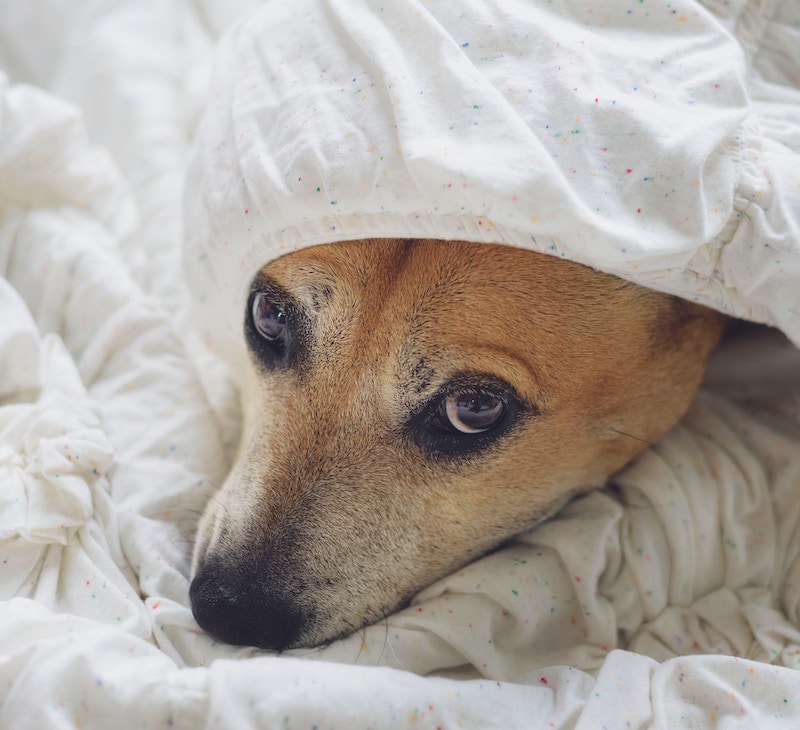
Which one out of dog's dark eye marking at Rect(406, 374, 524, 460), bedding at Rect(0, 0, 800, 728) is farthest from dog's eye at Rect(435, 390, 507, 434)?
bedding at Rect(0, 0, 800, 728)

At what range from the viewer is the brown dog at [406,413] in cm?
153

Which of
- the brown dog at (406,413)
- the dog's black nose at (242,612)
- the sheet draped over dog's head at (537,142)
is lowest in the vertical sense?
the dog's black nose at (242,612)

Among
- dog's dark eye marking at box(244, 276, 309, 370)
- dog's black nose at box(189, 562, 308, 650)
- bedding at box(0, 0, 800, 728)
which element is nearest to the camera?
bedding at box(0, 0, 800, 728)

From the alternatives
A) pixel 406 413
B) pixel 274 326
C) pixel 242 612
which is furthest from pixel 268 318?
pixel 242 612

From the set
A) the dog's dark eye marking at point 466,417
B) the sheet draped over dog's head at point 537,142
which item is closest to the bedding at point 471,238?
the sheet draped over dog's head at point 537,142

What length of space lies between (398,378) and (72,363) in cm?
79

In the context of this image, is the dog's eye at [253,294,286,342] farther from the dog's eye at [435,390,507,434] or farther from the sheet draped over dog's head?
the dog's eye at [435,390,507,434]

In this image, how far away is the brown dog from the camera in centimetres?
153

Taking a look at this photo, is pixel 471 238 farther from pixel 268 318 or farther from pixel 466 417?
pixel 268 318

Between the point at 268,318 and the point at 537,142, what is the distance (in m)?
0.69

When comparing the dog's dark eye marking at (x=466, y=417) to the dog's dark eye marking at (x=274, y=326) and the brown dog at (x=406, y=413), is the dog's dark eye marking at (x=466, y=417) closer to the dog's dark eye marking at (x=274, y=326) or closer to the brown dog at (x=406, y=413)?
the brown dog at (x=406, y=413)

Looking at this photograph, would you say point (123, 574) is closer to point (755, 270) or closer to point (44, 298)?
point (44, 298)

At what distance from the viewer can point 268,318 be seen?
172 cm

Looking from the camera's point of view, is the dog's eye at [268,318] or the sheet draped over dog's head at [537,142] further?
the dog's eye at [268,318]
